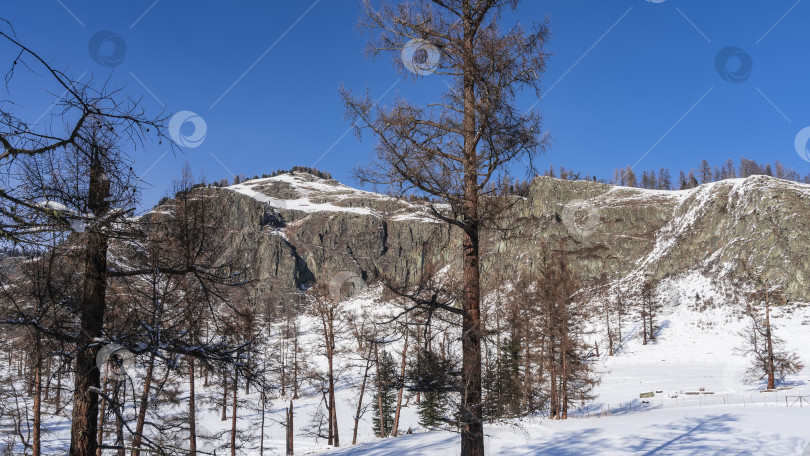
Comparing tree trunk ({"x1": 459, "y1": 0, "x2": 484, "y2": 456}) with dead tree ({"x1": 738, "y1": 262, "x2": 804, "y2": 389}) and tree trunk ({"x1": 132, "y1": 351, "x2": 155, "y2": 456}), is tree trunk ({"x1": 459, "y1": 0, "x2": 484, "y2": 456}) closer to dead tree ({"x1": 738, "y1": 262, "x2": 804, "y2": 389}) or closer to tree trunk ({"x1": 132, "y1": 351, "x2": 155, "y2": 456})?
tree trunk ({"x1": 132, "y1": 351, "x2": 155, "y2": 456})

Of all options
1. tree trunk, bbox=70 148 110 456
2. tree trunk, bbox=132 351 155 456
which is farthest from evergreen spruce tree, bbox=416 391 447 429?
tree trunk, bbox=70 148 110 456

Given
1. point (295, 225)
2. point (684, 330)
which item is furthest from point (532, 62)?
point (295, 225)

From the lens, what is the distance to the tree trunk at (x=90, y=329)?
4.77m

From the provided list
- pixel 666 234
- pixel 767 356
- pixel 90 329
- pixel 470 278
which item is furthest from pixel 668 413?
pixel 666 234

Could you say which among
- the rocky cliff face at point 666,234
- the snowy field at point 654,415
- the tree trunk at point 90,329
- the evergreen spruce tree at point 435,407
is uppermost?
the rocky cliff face at point 666,234

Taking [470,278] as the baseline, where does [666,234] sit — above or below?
above

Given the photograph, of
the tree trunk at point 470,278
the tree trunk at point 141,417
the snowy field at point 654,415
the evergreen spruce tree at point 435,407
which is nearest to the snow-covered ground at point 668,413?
the snowy field at point 654,415

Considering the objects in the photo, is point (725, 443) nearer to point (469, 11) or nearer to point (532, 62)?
point (532, 62)

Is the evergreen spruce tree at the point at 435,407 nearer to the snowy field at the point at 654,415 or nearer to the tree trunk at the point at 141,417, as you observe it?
the snowy field at the point at 654,415

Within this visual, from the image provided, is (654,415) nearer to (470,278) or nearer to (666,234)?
(470,278)

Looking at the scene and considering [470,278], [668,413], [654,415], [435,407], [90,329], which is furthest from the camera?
[668,413]

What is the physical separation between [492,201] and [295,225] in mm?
161763

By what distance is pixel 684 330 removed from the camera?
165 ft

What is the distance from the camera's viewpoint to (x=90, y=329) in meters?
4.92
